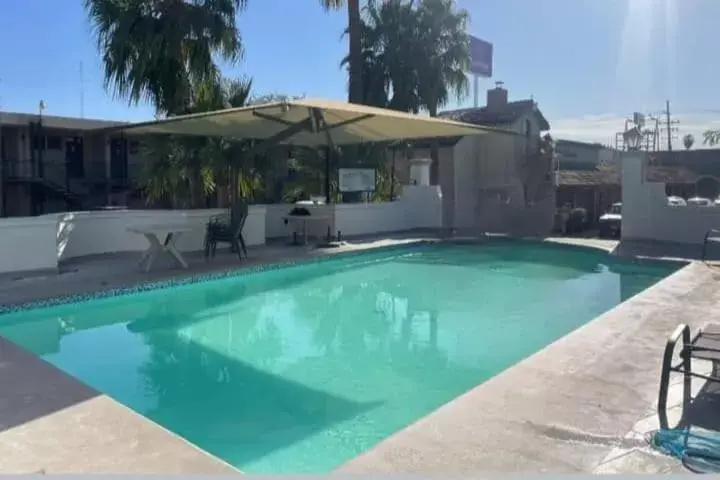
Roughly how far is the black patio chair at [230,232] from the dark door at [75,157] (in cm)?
1347

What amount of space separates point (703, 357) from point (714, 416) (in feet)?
1.30

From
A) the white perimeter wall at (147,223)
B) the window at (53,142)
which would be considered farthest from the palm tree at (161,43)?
the window at (53,142)

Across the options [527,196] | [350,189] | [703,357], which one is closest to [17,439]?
[703,357]

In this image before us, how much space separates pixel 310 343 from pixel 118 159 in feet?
63.9

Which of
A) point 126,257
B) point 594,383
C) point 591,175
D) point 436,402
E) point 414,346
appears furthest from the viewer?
point 591,175

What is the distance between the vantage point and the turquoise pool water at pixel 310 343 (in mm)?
5117

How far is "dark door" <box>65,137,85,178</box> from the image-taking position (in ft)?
77.3

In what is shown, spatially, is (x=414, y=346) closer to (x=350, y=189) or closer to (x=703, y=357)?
(x=703, y=357)

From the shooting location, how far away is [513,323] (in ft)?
28.6

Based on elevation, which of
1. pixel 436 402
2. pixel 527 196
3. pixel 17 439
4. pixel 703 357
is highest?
pixel 527 196

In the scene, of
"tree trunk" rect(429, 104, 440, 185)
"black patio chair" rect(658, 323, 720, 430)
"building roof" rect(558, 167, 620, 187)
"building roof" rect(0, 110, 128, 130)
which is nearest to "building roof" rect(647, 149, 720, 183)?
"building roof" rect(558, 167, 620, 187)

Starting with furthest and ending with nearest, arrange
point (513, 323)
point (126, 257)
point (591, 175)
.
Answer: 1. point (591, 175)
2. point (126, 257)
3. point (513, 323)

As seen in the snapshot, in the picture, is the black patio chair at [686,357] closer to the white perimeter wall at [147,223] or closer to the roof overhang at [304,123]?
the roof overhang at [304,123]

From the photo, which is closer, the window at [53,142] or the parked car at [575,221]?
the parked car at [575,221]
